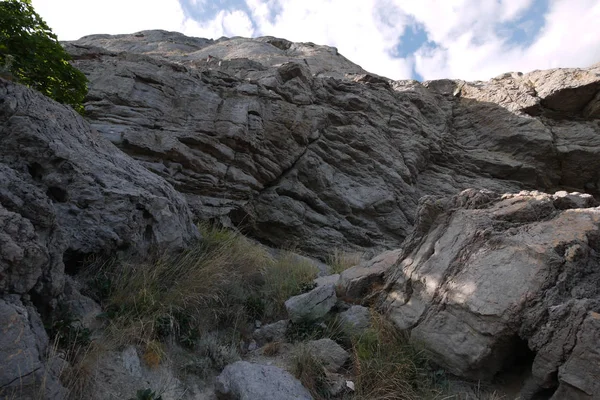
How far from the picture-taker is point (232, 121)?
1110 centimetres

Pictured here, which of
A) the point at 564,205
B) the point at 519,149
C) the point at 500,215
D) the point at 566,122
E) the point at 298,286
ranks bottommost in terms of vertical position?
the point at 298,286

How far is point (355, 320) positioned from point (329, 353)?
81 cm

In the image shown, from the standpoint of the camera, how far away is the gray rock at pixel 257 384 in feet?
11.9

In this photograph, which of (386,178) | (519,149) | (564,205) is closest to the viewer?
(564,205)

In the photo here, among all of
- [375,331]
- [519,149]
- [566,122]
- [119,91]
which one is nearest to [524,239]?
[375,331]

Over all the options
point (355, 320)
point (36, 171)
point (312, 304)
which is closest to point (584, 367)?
point (355, 320)

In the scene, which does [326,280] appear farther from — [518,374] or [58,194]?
[58,194]

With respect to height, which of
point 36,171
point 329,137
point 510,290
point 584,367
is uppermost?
point 329,137

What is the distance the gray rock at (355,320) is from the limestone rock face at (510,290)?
29cm

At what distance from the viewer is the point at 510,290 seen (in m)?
4.07

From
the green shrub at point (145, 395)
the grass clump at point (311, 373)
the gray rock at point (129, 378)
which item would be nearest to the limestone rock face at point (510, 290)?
the grass clump at point (311, 373)

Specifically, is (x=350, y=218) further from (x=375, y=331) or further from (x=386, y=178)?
(x=375, y=331)

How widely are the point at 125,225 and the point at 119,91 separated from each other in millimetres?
6641

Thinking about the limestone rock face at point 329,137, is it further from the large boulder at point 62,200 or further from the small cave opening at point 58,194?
the small cave opening at point 58,194
